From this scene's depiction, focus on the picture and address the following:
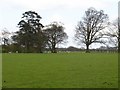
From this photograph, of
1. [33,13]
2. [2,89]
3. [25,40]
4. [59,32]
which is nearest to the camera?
[2,89]

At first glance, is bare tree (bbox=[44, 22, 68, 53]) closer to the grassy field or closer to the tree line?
the tree line

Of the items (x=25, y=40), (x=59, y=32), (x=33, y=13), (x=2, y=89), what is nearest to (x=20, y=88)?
(x=2, y=89)

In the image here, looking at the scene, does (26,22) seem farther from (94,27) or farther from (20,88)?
(20,88)

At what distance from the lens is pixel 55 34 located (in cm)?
11019

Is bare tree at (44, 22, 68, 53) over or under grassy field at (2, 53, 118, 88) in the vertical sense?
over

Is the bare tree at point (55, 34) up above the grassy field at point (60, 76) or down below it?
above

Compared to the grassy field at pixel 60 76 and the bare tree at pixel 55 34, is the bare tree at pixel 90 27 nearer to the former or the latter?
the bare tree at pixel 55 34

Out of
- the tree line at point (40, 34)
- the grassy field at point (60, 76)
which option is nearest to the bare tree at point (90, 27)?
the tree line at point (40, 34)

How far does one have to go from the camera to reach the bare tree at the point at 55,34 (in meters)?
108

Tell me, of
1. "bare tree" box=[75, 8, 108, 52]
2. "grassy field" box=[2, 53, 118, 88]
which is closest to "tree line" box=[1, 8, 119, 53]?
"bare tree" box=[75, 8, 108, 52]

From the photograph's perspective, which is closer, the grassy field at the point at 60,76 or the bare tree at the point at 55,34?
the grassy field at the point at 60,76

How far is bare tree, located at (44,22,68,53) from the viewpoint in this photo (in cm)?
10812

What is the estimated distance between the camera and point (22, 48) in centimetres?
9506

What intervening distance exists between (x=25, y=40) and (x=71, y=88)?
84435mm
